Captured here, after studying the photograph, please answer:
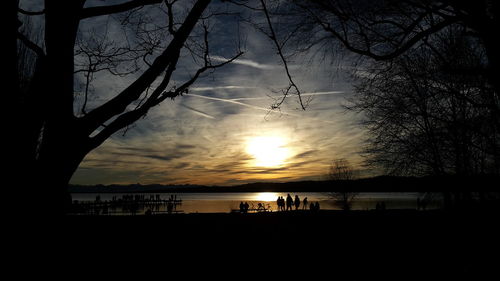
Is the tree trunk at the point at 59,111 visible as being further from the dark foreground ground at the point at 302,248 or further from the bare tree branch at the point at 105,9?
the dark foreground ground at the point at 302,248

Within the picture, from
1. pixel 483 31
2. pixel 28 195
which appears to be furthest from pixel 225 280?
pixel 483 31

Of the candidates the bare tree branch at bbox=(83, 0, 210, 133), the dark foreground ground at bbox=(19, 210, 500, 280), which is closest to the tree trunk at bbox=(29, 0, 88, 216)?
the bare tree branch at bbox=(83, 0, 210, 133)

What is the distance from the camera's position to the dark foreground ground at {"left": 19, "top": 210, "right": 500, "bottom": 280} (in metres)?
5.80

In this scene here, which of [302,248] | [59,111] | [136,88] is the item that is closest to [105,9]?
[136,88]

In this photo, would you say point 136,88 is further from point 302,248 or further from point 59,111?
point 302,248

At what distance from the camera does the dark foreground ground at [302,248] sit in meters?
5.80

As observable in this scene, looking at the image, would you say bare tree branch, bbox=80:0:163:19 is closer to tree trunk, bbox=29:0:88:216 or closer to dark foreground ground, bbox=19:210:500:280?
tree trunk, bbox=29:0:88:216

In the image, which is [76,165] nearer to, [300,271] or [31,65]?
[300,271]

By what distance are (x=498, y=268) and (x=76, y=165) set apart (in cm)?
699

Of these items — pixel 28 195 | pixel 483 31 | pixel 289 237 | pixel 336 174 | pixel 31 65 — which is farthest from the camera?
pixel 336 174

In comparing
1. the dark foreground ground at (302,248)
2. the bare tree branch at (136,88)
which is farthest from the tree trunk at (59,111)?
the dark foreground ground at (302,248)

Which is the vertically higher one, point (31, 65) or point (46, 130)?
point (31, 65)

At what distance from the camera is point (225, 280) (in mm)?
5781

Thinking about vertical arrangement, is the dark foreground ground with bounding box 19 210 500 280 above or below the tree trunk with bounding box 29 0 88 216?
below
